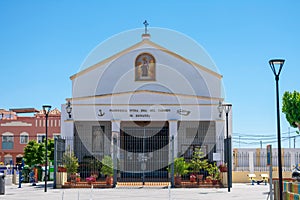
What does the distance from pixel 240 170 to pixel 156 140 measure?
8885 millimetres

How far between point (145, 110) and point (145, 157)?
11.9 feet

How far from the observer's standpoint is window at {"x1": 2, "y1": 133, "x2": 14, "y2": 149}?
200 feet

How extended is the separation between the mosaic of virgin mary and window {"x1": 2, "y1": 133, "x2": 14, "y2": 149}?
1070 inches

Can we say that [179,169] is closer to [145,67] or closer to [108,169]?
[108,169]

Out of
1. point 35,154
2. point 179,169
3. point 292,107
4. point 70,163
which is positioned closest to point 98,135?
point 70,163

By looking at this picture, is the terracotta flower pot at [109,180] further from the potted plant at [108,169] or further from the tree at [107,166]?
the tree at [107,166]

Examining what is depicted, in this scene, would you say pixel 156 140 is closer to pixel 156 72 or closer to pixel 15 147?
pixel 156 72

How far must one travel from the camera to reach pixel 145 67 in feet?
130

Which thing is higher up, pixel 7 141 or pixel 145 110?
pixel 145 110

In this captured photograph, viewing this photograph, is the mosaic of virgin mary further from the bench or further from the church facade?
the bench

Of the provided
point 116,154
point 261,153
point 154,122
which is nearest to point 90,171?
point 116,154

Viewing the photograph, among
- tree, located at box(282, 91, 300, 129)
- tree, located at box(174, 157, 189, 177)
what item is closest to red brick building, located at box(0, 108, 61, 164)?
tree, located at box(282, 91, 300, 129)

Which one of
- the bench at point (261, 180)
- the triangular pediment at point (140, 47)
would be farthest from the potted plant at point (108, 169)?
the triangular pediment at point (140, 47)

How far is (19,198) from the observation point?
76.1 ft
